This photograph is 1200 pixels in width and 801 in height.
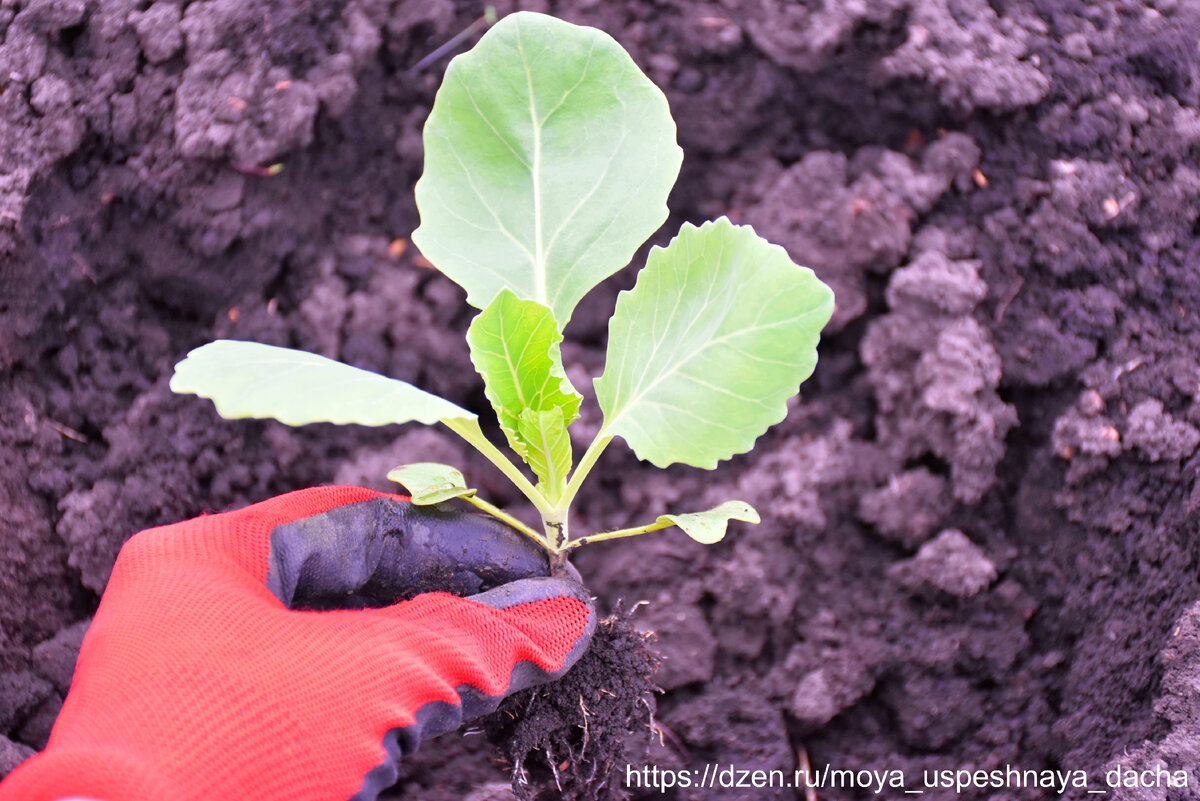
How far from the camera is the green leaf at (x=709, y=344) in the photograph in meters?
1.01

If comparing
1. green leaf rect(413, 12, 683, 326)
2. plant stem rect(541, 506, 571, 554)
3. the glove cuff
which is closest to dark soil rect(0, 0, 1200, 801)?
plant stem rect(541, 506, 571, 554)

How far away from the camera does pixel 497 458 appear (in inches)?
45.6

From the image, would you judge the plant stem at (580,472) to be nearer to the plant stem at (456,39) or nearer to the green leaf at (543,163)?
the green leaf at (543,163)

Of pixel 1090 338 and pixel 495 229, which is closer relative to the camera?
pixel 495 229

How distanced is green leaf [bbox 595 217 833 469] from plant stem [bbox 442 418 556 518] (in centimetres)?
14

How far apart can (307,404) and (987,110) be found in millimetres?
1361

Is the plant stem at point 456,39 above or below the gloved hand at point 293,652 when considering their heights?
above

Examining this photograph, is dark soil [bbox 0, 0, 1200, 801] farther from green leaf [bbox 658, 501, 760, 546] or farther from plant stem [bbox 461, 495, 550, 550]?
green leaf [bbox 658, 501, 760, 546]

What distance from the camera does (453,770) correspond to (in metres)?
1.28

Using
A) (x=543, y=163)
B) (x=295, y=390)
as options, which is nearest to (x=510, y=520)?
(x=295, y=390)

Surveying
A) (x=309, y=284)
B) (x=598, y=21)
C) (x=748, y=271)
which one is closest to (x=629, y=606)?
(x=748, y=271)

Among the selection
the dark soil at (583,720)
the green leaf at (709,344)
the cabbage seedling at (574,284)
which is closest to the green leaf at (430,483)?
the cabbage seedling at (574,284)

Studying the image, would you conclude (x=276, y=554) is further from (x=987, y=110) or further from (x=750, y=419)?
(x=987, y=110)

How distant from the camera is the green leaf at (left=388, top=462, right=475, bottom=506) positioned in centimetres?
104
